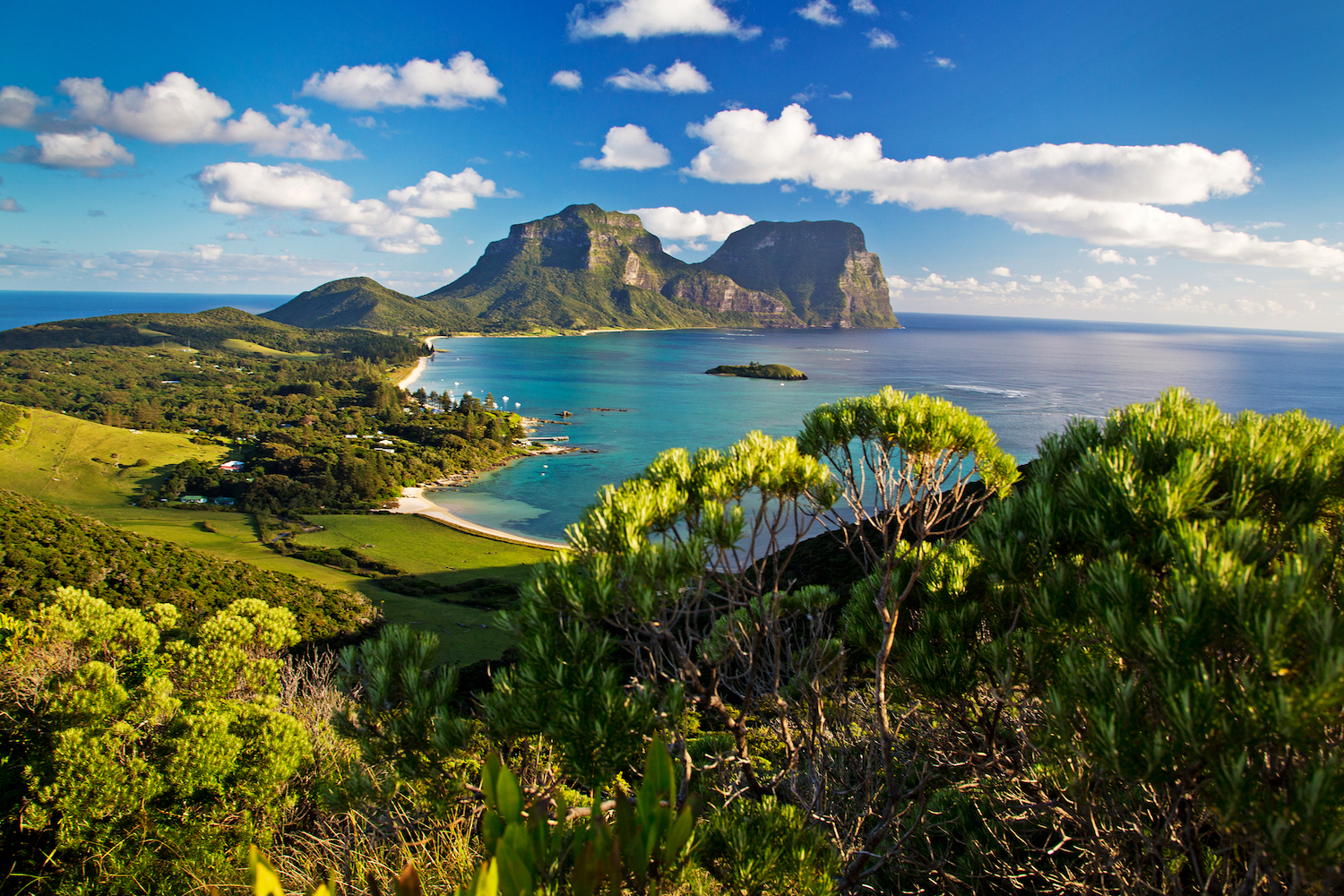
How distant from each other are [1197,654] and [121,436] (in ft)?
A: 277

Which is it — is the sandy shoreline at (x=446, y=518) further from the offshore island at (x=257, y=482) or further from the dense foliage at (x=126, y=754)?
the dense foliage at (x=126, y=754)

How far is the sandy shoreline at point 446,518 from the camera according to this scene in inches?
1571

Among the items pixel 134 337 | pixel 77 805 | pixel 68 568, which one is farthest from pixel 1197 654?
pixel 134 337

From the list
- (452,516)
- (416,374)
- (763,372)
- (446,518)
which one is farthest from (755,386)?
(416,374)

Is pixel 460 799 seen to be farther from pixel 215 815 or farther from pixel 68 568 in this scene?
pixel 68 568

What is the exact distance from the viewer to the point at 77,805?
206 inches

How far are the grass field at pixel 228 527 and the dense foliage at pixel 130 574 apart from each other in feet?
9.17

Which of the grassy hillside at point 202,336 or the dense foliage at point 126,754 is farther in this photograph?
the grassy hillside at point 202,336

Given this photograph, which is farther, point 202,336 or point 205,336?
point 205,336

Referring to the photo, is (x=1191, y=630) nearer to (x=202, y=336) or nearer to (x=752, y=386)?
(x=752, y=386)

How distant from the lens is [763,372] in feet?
322

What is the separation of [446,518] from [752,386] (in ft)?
173

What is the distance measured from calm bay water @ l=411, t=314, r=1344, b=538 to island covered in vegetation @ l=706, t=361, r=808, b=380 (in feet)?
10.3

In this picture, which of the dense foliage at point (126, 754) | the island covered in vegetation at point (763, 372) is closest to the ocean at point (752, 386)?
the island covered in vegetation at point (763, 372)
